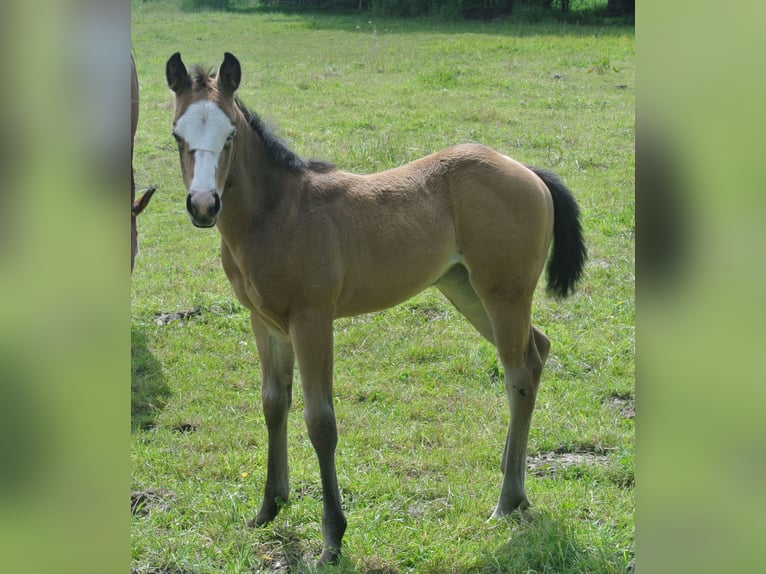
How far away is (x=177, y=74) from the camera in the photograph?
10.7 feet

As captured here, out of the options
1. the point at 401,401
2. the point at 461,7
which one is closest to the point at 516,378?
the point at 401,401

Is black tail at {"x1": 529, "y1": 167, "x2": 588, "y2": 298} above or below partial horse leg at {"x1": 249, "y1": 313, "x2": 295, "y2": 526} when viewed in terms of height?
above

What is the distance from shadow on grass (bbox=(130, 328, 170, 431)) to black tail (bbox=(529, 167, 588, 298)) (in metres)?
2.47

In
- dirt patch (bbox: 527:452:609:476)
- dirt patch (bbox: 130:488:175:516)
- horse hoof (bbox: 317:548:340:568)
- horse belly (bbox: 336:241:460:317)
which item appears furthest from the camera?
dirt patch (bbox: 527:452:609:476)

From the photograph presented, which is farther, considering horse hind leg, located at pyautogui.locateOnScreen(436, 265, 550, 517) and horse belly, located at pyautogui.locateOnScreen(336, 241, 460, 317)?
horse hind leg, located at pyautogui.locateOnScreen(436, 265, 550, 517)

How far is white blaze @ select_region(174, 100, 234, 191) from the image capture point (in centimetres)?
307

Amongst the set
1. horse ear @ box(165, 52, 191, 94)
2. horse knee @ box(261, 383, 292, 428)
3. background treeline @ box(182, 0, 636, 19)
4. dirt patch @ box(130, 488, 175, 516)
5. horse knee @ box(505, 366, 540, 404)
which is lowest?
dirt patch @ box(130, 488, 175, 516)

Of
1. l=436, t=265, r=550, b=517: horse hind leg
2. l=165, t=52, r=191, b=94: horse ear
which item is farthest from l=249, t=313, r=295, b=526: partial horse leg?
l=165, t=52, r=191, b=94: horse ear

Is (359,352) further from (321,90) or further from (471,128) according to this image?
(321,90)

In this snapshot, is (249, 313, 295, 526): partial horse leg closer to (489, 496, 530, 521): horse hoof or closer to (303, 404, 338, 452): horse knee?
(303, 404, 338, 452): horse knee

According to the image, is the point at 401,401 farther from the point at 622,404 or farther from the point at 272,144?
the point at 272,144

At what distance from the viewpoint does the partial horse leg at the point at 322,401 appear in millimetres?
3555
